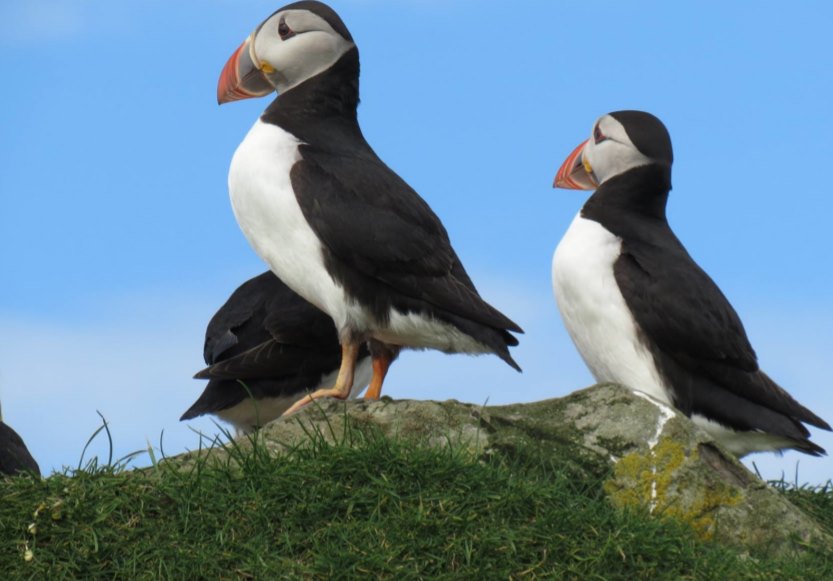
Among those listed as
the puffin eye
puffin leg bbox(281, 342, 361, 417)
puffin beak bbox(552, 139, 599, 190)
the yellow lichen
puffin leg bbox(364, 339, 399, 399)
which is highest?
the puffin eye

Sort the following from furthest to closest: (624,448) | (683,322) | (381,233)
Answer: (683,322) < (381,233) < (624,448)

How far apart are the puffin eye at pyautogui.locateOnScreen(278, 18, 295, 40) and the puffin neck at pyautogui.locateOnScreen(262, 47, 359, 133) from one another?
0.94ft

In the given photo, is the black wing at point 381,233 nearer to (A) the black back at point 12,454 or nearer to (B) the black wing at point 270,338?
(B) the black wing at point 270,338

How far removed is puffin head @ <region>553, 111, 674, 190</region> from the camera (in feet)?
27.9

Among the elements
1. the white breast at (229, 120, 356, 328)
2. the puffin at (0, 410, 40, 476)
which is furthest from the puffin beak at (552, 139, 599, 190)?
the puffin at (0, 410, 40, 476)

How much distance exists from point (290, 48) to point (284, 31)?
14 cm

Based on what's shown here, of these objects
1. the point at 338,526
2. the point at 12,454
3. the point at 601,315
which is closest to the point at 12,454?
the point at 12,454

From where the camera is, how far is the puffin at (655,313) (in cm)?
793

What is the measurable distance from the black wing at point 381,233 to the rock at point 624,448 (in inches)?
31.4

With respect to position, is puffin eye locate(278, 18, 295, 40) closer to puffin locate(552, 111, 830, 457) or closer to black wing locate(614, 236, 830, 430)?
puffin locate(552, 111, 830, 457)

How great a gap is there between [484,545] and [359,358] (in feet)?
9.00

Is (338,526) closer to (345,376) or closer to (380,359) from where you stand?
(345,376)

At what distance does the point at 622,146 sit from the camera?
8539 millimetres

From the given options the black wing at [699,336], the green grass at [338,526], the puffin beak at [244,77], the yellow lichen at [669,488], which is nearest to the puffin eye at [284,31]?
the puffin beak at [244,77]
